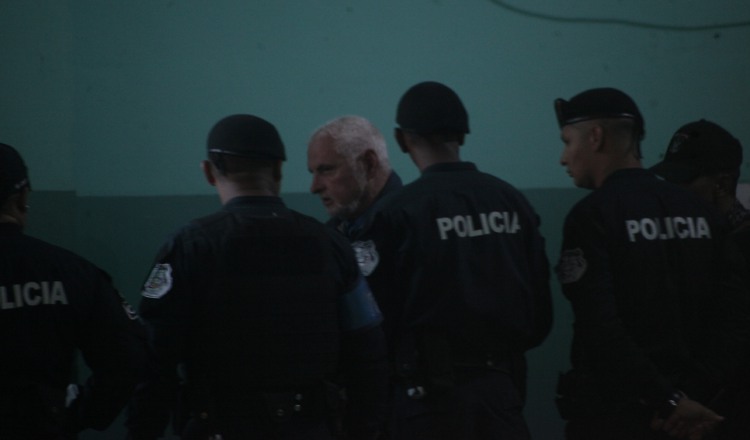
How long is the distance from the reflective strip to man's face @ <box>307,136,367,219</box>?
67cm

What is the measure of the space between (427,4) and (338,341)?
1.86m

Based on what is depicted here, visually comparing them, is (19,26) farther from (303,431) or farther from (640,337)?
(640,337)

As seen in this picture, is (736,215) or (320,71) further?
(320,71)

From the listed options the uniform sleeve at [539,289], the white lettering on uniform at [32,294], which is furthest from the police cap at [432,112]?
the white lettering on uniform at [32,294]

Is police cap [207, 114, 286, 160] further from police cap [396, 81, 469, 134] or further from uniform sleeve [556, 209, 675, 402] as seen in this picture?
uniform sleeve [556, 209, 675, 402]

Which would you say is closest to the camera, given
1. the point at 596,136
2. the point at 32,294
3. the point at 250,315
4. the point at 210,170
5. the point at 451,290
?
the point at 32,294

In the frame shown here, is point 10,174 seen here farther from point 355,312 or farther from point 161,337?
point 355,312

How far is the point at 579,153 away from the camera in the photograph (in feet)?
9.04

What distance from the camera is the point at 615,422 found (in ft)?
8.75

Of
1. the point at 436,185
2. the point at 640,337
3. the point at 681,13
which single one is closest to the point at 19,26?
the point at 436,185

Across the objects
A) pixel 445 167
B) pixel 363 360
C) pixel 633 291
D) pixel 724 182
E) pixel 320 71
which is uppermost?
pixel 320 71

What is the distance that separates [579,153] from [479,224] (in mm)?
414

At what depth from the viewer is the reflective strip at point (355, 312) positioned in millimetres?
2402

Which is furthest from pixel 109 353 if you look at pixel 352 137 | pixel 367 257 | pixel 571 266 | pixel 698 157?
pixel 698 157
